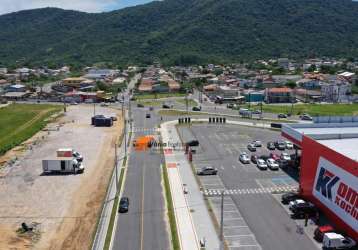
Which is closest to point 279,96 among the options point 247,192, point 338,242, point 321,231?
point 247,192

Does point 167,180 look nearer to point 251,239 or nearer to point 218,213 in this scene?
point 218,213

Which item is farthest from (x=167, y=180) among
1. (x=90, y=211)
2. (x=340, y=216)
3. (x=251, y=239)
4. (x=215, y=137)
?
(x=215, y=137)

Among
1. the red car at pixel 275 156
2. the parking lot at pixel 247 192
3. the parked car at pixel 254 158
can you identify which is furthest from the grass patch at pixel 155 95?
the parked car at pixel 254 158

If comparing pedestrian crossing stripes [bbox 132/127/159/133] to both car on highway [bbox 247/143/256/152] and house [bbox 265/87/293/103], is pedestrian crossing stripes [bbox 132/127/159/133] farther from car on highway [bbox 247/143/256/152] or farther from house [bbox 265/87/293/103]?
house [bbox 265/87/293/103]

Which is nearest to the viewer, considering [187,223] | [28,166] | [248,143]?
[187,223]

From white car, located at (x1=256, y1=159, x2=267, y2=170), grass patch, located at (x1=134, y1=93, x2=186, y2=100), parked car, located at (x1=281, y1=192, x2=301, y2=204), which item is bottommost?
parked car, located at (x1=281, y1=192, x2=301, y2=204)

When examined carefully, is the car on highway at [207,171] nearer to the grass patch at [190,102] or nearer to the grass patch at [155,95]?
the grass patch at [190,102]

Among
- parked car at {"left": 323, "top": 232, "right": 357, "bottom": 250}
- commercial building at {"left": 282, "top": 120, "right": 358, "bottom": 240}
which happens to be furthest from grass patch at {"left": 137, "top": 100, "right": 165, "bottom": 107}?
parked car at {"left": 323, "top": 232, "right": 357, "bottom": 250}
